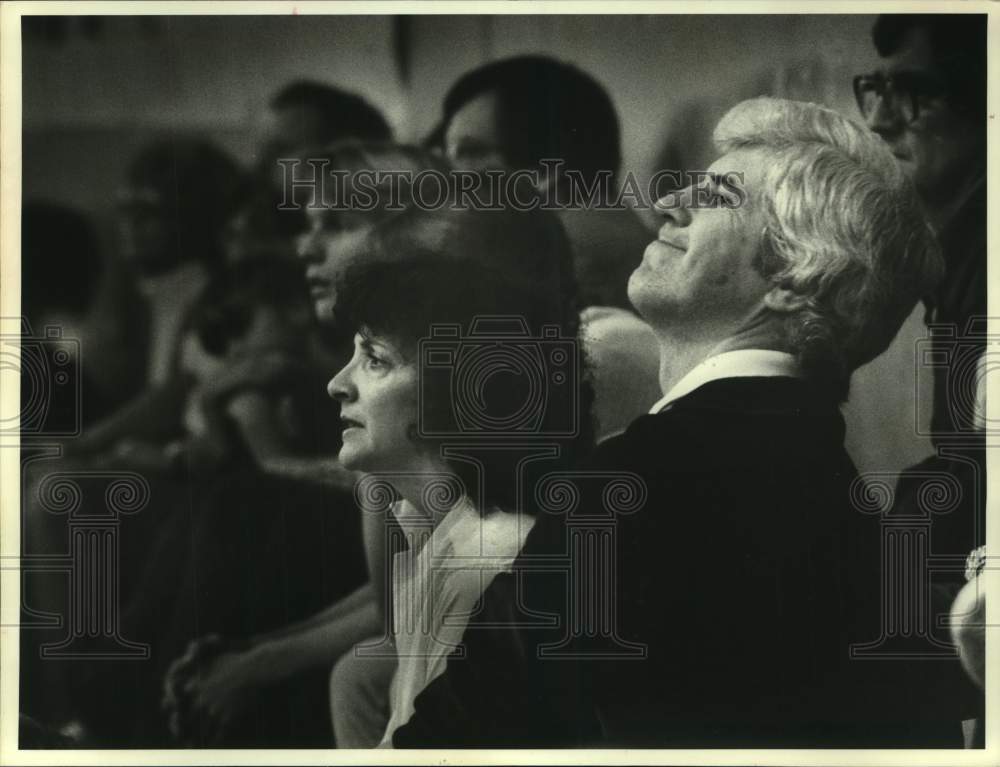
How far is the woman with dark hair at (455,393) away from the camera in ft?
9.34

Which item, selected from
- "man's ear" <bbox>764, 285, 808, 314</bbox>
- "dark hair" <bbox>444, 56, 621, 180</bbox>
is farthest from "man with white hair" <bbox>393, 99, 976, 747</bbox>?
"dark hair" <bbox>444, 56, 621, 180</bbox>

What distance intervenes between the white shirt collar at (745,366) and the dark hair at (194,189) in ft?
5.45

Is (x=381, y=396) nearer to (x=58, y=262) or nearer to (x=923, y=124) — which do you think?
(x=58, y=262)

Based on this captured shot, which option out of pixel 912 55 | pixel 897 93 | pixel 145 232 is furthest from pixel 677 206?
pixel 145 232

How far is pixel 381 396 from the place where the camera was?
287 cm

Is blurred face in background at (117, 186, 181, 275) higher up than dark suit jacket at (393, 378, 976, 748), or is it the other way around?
blurred face in background at (117, 186, 181, 275)

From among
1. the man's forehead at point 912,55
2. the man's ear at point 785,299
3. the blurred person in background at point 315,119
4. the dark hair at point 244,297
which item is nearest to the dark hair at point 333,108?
the blurred person in background at point 315,119

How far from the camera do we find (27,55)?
2914 mm

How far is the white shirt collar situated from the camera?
2.83 meters

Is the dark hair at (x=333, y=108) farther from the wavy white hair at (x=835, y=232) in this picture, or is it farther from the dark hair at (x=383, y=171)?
the wavy white hair at (x=835, y=232)

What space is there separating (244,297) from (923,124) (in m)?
2.37

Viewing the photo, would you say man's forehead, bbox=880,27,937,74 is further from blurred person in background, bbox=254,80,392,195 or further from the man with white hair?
blurred person in background, bbox=254,80,392,195

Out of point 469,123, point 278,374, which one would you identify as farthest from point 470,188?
point 278,374

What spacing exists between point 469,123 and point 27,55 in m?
1.54
